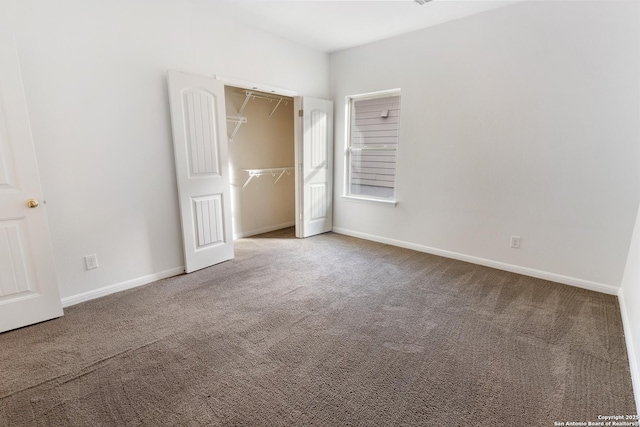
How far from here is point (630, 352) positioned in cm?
193

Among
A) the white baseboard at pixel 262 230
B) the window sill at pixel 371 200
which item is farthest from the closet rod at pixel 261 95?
the white baseboard at pixel 262 230

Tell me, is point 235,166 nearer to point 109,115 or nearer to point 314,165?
point 314,165

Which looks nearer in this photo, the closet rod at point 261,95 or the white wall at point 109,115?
the white wall at point 109,115

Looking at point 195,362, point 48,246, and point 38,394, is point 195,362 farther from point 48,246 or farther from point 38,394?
point 48,246

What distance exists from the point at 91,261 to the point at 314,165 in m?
2.89

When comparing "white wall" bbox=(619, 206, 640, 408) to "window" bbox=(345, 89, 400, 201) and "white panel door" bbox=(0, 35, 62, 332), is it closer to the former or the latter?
"window" bbox=(345, 89, 400, 201)

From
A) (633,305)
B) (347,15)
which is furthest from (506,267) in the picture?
(347,15)

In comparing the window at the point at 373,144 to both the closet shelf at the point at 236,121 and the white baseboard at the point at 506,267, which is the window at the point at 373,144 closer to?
the white baseboard at the point at 506,267

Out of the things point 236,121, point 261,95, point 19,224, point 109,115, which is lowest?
point 19,224

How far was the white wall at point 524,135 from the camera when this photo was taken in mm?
2631

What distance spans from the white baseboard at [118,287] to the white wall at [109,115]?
0.13ft

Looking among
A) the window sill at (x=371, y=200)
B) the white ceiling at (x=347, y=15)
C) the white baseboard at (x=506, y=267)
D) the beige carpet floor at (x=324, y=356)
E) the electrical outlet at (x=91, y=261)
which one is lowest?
the beige carpet floor at (x=324, y=356)

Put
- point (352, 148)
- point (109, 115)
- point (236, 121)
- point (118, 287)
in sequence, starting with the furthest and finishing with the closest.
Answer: point (352, 148)
point (236, 121)
point (118, 287)
point (109, 115)

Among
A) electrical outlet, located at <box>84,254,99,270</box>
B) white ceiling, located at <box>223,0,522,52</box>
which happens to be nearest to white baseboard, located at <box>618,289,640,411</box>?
white ceiling, located at <box>223,0,522,52</box>
